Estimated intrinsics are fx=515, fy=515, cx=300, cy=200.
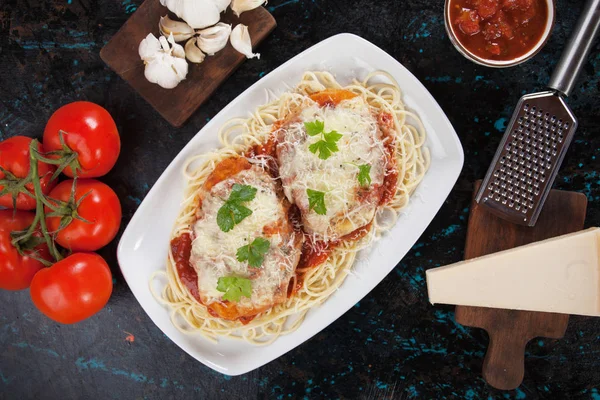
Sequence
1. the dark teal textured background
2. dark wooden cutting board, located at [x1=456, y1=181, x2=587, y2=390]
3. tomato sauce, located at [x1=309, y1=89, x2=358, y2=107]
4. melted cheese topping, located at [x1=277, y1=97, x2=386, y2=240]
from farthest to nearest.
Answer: the dark teal textured background, dark wooden cutting board, located at [x1=456, y1=181, x2=587, y2=390], tomato sauce, located at [x1=309, y1=89, x2=358, y2=107], melted cheese topping, located at [x1=277, y1=97, x2=386, y2=240]

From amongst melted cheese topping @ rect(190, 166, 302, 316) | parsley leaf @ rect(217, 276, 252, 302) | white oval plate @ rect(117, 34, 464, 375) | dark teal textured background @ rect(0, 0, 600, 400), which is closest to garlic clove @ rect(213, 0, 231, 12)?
dark teal textured background @ rect(0, 0, 600, 400)

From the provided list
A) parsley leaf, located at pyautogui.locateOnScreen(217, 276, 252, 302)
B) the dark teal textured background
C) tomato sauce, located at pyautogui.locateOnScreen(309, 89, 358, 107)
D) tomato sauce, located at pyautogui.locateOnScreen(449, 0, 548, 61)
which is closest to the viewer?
parsley leaf, located at pyautogui.locateOnScreen(217, 276, 252, 302)

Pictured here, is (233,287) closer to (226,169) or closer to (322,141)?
(226,169)

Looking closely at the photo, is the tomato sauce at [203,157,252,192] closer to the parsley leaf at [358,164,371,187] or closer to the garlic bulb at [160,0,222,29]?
the parsley leaf at [358,164,371,187]

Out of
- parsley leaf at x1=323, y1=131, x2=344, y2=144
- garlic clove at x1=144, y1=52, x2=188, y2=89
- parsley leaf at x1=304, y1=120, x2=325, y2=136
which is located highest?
garlic clove at x1=144, y1=52, x2=188, y2=89

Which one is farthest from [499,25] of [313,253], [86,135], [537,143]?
[86,135]

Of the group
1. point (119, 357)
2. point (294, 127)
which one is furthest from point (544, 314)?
point (119, 357)
